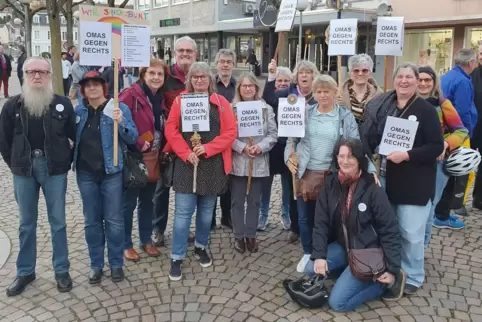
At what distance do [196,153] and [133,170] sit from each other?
0.59 metres

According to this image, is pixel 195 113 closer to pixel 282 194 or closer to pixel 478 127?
pixel 282 194

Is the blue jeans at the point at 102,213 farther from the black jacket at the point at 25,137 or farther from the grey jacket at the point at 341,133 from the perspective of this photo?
the grey jacket at the point at 341,133

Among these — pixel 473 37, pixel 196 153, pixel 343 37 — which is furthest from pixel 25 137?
pixel 473 37

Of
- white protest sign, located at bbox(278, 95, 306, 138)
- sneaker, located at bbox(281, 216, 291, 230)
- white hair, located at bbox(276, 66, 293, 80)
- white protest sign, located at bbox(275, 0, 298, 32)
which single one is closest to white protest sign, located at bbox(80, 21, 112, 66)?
white protest sign, located at bbox(278, 95, 306, 138)

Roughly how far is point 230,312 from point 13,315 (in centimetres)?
173

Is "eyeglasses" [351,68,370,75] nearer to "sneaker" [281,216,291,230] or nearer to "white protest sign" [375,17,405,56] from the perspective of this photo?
"white protest sign" [375,17,405,56]

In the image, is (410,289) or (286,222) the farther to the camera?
(286,222)

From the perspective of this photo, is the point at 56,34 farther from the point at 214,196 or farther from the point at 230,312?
the point at 230,312

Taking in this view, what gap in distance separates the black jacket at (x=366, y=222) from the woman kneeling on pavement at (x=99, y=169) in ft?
5.90

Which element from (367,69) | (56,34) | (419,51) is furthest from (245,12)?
(367,69)

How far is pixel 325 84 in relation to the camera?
4227 mm

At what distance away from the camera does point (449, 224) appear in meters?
5.71

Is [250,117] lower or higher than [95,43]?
lower

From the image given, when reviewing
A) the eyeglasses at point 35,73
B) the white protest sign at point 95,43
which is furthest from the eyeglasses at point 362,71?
the eyeglasses at point 35,73
